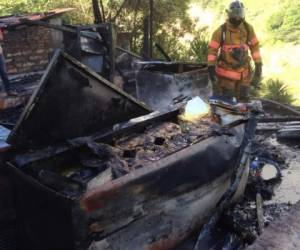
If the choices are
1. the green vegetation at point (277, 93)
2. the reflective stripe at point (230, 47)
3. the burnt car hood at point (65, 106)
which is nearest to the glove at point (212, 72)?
the reflective stripe at point (230, 47)

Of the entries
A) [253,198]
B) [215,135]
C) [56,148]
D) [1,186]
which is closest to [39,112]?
[56,148]

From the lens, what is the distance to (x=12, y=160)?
3.28 m

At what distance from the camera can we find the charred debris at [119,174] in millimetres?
2949

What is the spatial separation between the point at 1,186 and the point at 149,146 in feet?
4.34

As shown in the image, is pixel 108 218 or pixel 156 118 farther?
pixel 156 118

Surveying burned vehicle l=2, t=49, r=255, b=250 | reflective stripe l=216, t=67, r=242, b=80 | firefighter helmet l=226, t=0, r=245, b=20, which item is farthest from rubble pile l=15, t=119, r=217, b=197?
firefighter helmet l=226, t=0, r=245, b=20

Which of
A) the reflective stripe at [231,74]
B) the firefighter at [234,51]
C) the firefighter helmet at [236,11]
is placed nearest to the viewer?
the firefighter helmet at [236,11]

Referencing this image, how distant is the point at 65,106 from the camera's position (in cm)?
353

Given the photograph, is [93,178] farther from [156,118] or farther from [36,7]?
[36,7]

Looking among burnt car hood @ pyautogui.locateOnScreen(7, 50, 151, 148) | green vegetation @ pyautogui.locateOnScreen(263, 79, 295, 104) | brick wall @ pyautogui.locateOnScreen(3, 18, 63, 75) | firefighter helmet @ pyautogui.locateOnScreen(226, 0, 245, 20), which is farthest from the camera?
green vegetation @ pyautogui.locateOnScreen(263, 79, 295, 104)

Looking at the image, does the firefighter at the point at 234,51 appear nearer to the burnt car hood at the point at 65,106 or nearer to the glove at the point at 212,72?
the glove at the point at 212,72

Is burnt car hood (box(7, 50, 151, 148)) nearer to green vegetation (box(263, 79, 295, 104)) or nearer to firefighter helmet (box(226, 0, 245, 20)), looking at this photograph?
firefighter helmet (box(226, 0, 245, 20))

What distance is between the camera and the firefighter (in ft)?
20.2

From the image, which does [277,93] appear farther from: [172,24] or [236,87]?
[236,87]
